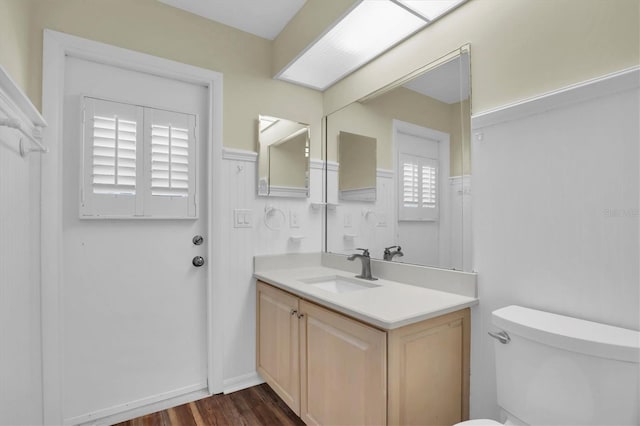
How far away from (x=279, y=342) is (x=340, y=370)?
0.61 m

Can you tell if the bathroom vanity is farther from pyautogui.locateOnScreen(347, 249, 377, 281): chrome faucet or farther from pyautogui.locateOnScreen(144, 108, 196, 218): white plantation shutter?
pyautogui.locateOnScreen(144, 108, 196, 218): white plantation shutter

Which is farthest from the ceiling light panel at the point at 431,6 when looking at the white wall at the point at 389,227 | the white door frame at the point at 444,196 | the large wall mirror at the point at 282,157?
the large wall mirror at the point at 282,157

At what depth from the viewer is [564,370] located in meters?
0.97

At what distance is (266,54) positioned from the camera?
2.28 metres

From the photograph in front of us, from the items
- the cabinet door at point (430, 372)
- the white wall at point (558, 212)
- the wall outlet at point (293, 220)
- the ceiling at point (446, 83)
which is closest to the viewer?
the white wall at point (558, 212)

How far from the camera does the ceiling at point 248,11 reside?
191cm

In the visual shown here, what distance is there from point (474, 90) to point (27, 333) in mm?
2328

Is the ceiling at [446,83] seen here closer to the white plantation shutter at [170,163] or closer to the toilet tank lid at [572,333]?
the toilet tank lid at [572,333]

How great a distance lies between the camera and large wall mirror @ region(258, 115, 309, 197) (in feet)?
7.21

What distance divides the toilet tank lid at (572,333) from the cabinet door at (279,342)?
1003mm

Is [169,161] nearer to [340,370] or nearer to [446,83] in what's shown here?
[340,370]

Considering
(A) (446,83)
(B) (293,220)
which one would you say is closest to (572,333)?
(A) (446,83)

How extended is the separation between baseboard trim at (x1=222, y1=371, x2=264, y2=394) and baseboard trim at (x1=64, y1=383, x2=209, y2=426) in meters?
0.13

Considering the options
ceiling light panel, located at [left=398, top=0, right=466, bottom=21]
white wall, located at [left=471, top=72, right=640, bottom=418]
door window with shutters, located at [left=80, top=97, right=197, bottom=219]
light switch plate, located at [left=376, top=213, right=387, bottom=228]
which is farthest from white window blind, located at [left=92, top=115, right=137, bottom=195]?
white wall, located at [left=471, top=72, right=640, bottom=418]
